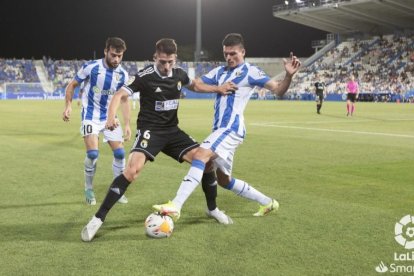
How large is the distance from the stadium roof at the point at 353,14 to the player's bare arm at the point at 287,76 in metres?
45.7

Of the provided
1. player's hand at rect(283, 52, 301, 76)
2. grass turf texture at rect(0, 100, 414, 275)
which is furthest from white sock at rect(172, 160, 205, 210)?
player's hand at rect(283, 52, 301, 76)

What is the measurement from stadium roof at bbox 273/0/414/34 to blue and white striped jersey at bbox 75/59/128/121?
45219mm

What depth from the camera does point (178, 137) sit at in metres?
5.42

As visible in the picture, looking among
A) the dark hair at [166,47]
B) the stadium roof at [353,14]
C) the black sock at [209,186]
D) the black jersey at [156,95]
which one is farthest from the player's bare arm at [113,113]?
the stadium roof at [353,14]

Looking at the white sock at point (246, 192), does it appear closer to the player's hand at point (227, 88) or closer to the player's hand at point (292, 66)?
the player's hand at point (227, 88)

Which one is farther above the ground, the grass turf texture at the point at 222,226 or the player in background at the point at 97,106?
the player in background at the point at 97,106

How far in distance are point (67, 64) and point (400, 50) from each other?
42.2 meters

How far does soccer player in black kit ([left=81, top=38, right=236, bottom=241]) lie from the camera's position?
16.6 ft

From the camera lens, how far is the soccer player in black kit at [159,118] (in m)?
5.06

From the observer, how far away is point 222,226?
17.4ft

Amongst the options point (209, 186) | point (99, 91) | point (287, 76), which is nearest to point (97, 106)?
point (99, 91)

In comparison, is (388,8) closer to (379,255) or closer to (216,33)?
(216,33)

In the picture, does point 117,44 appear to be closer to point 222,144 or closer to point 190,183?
point 222,144

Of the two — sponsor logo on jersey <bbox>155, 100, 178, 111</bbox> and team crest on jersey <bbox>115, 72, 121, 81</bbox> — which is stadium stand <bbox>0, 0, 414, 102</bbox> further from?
sponsor logo on jersey <bbox>155, 100, 178, 111</bbox>
